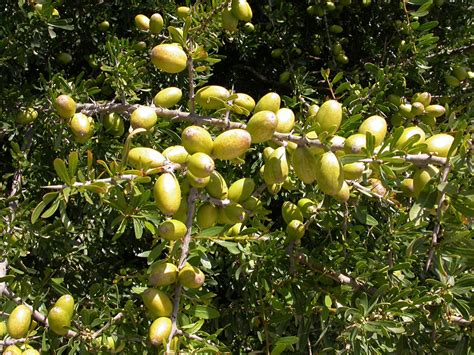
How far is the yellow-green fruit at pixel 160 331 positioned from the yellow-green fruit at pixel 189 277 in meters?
0.11

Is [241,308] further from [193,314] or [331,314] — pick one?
[193,314]

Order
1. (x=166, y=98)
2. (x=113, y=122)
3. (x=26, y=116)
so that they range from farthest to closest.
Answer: (x=26, y=116)
(x=113, y=122)
(x=166, y=98)

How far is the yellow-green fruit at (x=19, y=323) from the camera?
1525mm

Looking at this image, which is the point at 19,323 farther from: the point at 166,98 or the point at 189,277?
the point at 166,98

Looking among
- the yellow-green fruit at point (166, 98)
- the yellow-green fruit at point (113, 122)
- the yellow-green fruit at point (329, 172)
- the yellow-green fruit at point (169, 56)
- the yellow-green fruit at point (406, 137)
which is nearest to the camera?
the yellow-green fruit at point (329, 172)

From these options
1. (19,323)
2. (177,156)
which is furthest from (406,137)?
(19,323)

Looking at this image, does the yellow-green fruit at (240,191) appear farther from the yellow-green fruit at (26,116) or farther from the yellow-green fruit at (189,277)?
the yellow-green fruit at (26,116)

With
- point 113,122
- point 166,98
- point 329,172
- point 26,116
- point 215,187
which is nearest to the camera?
point 329,172

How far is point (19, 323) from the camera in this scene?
153 centimetres

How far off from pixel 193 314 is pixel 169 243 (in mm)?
237

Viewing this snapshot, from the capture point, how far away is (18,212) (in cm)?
203

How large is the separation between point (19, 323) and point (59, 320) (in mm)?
134

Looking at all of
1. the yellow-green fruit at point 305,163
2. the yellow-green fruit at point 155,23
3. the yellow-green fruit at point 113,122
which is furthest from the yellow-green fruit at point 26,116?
the yellow-green fruit at point 305,163

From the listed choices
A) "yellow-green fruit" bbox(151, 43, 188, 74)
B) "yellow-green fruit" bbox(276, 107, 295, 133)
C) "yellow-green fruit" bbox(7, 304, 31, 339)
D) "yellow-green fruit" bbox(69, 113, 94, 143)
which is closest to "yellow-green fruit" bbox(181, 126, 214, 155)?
"yellow-green fruit" bbox(276, 107, 295, 133)
